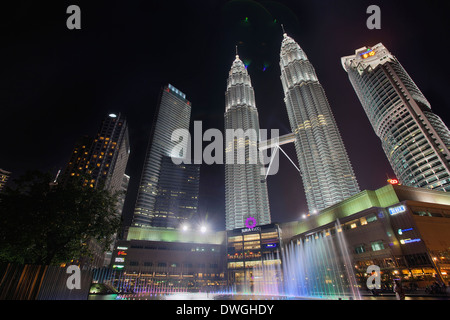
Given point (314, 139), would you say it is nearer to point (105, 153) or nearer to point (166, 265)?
point (166, 265)

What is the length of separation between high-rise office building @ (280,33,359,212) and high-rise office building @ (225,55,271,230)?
29.1 metres

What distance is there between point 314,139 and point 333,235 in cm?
7323

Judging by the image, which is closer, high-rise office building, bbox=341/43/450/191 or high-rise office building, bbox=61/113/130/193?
high-rise office building, bbox=341/43/450/191

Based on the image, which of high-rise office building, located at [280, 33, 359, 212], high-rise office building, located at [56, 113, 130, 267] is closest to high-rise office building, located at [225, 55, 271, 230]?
high-rise office building, located at [280, 33, 359, 212]

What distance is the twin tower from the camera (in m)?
108

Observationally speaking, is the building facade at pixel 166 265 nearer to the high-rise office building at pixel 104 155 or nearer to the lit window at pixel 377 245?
Result: the high-rise office building at pixel 104 155

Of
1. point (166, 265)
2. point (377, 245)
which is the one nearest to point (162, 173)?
point (166, 265)

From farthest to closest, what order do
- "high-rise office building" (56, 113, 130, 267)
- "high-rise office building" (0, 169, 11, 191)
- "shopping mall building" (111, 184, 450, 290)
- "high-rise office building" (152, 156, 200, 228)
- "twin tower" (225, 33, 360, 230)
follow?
"high-rise office building" (0, 169, 11, 191) → "high-rise office building" (152, 156, 200, 228) → "twin tower" (225, 33, 360, 230) → "high-rise office building" (56, 113, 130, 267) → "shopping mall building" (111, 184, 450, 290)

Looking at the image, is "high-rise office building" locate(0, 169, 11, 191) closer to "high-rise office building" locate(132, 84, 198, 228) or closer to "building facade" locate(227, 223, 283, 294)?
"high-rise office building" locate(132, 84, 198, 228)

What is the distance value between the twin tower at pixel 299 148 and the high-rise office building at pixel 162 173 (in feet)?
145

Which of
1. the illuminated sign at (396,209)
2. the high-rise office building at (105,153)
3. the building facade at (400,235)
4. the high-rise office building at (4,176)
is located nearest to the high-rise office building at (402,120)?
the building facade at (400,235)

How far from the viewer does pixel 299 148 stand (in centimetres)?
13062

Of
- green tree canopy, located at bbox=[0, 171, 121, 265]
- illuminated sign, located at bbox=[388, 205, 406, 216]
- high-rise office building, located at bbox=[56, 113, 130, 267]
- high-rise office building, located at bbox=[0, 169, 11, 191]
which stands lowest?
green tree canopy, located at bbox=[0, 171, 121, 265]
